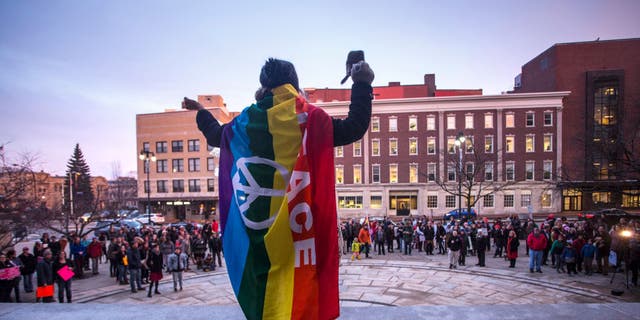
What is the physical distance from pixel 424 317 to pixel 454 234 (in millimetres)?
11574

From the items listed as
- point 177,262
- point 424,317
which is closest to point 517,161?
point 177,262

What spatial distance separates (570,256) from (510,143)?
30.2 metres

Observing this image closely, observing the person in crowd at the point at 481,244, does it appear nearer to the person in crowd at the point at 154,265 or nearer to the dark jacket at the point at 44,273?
the person in crowd at the point at 154,265

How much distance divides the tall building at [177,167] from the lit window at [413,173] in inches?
1040

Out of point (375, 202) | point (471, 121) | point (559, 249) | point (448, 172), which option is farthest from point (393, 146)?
point (559, 249)

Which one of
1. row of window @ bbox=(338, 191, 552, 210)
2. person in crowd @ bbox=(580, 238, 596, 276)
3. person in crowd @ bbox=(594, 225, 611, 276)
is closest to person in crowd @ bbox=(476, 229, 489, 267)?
person in crowd @ bbox=(580, 238, 596, 276)

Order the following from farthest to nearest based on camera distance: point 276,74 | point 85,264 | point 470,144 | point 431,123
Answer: point 431,123 → point 470,144 → point 85,264 → point 276,74

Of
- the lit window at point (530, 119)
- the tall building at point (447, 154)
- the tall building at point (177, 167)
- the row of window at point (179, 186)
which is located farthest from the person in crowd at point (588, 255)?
the row of window at point (179, 186)

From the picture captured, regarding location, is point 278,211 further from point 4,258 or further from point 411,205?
point 411,205

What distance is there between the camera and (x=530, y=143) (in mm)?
37688

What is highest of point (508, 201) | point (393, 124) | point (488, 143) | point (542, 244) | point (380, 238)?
point (393, 124)

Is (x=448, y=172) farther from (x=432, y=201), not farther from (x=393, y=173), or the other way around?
(x=393, y=173)

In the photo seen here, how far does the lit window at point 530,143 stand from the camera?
37638mm

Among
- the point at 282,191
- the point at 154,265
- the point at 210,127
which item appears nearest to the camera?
the point at 282,191
